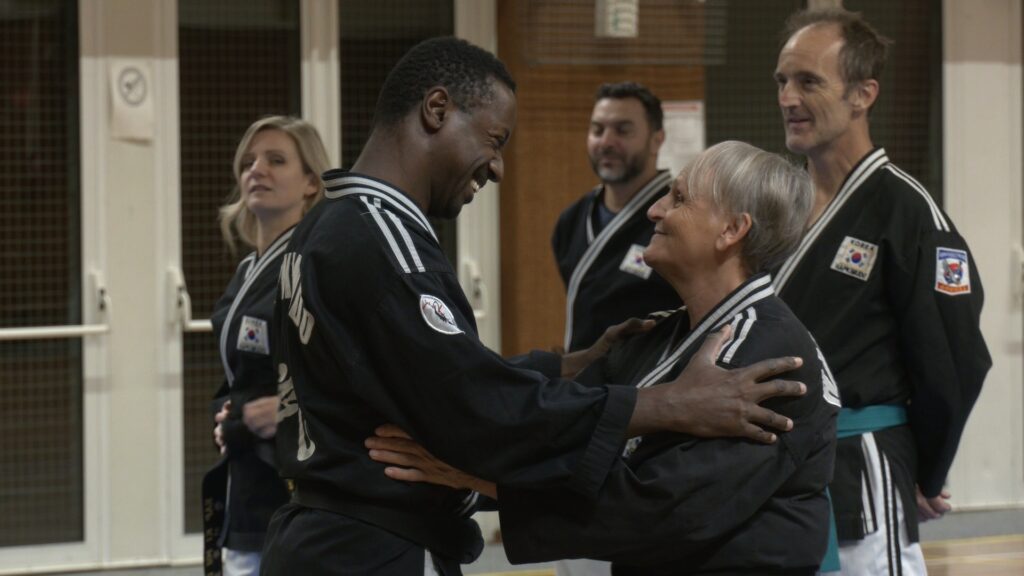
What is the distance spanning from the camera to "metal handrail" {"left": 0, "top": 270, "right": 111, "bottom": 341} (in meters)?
5.37

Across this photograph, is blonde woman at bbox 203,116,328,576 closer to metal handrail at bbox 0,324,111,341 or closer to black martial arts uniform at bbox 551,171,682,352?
black martial arts uniform at bbox 551,171,682,352

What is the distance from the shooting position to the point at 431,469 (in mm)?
2010

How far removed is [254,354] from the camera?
3311mm

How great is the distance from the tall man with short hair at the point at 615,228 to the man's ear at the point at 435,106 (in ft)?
5.57

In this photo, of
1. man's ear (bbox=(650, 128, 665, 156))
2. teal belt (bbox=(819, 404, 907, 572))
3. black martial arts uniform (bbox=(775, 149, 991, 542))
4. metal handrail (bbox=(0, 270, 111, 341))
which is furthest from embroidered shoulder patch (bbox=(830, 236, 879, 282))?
metal handrail (bbox=(0, 270, 111, 341))

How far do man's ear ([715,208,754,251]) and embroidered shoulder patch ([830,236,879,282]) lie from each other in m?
0.70

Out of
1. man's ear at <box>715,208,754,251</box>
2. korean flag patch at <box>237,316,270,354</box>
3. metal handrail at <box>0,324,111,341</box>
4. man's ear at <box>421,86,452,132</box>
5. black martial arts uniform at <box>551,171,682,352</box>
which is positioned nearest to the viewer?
man's ear at <box>421,86,452,132</box>

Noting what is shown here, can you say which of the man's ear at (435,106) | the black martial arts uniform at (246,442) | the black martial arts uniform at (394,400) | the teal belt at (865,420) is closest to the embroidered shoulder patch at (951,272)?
the teal belt at (865,420)

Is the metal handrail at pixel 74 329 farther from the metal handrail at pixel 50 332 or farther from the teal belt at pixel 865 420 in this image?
the teal belt at pixel 865 420

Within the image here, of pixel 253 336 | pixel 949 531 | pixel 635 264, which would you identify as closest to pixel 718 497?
pixel 253 336

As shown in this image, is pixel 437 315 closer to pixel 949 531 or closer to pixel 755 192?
pixel 755 192

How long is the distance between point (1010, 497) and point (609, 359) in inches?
187

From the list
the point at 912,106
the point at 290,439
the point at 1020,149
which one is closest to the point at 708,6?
the point at 912,106

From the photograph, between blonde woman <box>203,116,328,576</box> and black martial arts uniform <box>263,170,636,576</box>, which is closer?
black martial arts uniform <box>263,170,636,576</box>
